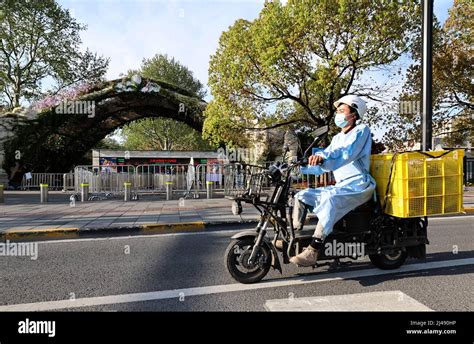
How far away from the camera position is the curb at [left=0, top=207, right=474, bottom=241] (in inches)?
228

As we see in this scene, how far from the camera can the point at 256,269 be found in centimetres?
339

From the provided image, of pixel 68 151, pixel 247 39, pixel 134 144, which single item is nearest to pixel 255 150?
pixel 247 39

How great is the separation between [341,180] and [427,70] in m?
4.90

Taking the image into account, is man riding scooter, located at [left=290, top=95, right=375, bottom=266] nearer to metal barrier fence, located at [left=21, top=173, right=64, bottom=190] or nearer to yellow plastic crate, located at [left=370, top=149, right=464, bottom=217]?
yellow plastic crate, located at [left=370, top=149, right=464, bottom=217]

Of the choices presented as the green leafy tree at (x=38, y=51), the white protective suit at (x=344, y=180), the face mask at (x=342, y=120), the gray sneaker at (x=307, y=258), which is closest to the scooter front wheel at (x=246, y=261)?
the gray sneaker at (x=307, y=258)

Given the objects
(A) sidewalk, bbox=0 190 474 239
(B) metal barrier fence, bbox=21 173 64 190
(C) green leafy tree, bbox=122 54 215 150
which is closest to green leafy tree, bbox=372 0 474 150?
(A) sidewalk, bbox=0 190 474 239

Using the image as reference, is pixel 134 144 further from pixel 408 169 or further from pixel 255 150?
pixel 408 169

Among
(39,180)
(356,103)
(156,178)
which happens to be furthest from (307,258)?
(39,180)

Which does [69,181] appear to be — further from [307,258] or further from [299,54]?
[307,258]

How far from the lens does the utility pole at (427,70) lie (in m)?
6.65

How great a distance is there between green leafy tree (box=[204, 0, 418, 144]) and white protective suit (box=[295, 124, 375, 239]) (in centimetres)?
978

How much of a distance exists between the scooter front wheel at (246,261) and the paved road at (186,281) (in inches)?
4.6

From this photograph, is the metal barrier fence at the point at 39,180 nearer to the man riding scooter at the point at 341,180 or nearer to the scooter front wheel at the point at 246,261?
the scooter front wheel at the point at 246,261

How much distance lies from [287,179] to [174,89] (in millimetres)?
23311
